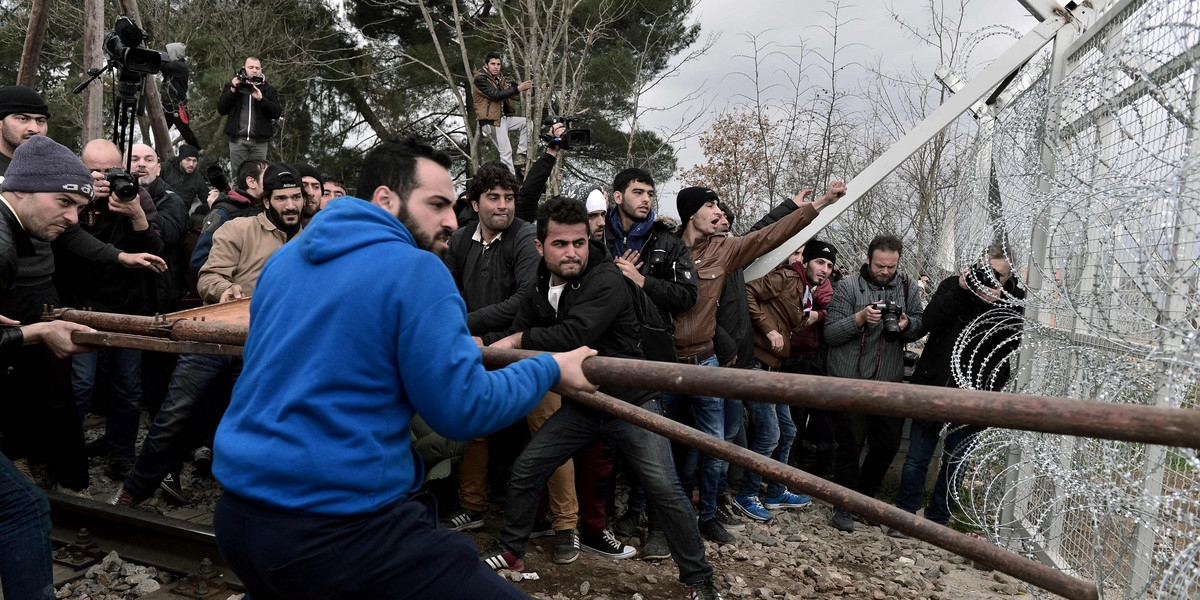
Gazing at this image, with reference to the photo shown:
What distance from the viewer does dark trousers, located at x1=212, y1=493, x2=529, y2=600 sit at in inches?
79.3

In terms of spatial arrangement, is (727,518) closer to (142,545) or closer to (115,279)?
(142,545)

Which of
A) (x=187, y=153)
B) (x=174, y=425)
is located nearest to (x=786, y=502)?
(x=174, y=425)

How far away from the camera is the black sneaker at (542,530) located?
5.29m

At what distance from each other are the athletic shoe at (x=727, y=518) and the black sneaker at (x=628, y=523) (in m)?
0.63

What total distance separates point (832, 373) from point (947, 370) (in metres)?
0.83

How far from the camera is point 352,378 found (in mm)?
2023

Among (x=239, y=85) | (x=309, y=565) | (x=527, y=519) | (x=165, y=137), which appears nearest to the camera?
(x=309, y=565)

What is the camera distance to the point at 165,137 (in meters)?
9.68

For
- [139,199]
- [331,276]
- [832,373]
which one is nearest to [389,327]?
[331,276]

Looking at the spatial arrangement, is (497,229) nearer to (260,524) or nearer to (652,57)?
(260,524)

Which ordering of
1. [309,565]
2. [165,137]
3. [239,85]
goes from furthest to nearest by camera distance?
[165,137] < [239,85] < [309,565]

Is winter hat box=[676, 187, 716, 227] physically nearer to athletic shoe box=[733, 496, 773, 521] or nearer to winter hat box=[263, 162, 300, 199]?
athletic shoe box=[733, 496, 773, 521]

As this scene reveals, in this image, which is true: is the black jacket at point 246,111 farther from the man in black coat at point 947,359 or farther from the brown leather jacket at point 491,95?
the man in black coat at point 947,359

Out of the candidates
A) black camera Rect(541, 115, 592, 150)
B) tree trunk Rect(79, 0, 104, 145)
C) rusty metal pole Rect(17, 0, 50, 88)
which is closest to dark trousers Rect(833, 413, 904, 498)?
black camera Rect(541, 115, 592, 150)
